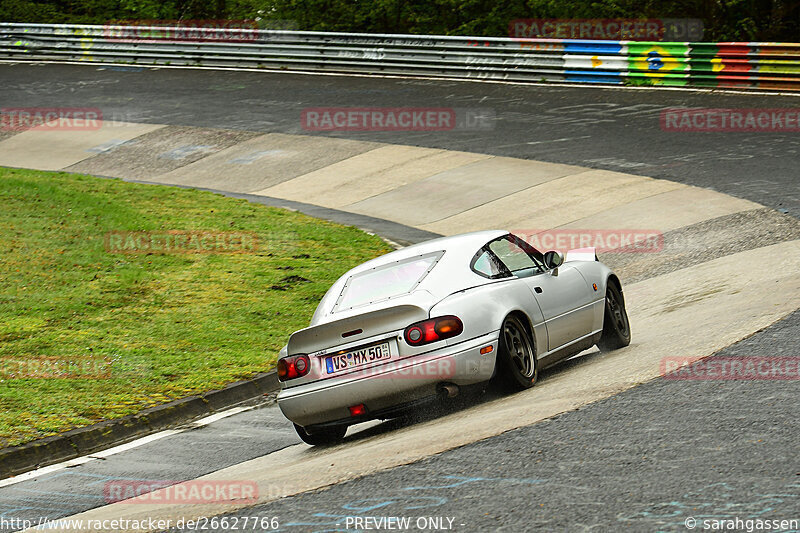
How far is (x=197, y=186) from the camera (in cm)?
2133

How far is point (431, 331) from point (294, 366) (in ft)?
3.55

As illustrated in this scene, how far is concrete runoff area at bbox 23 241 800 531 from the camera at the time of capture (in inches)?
245

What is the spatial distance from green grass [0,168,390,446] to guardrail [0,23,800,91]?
10.3m

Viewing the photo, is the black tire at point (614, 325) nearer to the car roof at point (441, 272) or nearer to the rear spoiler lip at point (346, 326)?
the car roof at point (441, 272)

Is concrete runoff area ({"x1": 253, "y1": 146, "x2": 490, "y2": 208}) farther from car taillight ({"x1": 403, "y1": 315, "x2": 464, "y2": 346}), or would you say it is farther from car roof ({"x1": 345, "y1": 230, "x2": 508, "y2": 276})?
car taillight ({"x1": 403, "y1": 315, "x2": 464, "y2": 346})

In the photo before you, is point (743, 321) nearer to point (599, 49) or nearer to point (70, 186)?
point (70, 186)

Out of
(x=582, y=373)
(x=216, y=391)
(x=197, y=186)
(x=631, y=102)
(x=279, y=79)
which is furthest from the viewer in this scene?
(x=279, y=79)

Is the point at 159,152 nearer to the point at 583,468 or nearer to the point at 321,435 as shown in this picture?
the point at 321,435

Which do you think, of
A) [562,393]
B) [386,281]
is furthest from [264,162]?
[562,393]

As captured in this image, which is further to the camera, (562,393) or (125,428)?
(125,428)

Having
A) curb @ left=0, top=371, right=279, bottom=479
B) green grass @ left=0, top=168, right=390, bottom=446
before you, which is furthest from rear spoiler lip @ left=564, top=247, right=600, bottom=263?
green grass @ left=0, top=168, right=390, bottom=446

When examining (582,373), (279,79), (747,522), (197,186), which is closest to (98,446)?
(582,373)

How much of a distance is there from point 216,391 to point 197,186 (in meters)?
12.5

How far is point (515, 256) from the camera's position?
27.9 ft
